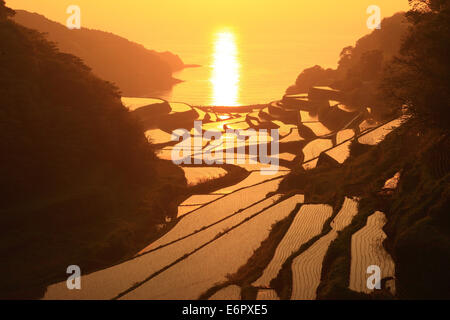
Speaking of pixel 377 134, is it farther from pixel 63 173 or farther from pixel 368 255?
pixel 63 173

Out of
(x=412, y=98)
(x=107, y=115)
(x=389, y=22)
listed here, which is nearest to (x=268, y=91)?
(x=389, y=22)

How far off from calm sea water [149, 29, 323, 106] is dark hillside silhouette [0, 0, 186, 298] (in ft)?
94.1

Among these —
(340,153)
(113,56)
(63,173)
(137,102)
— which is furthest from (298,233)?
(113,56)

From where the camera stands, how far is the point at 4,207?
547 inches

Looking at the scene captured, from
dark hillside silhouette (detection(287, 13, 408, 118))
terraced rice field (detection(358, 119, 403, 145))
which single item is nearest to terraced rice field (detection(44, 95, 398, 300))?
terraced rice field (detection(358, 119, 403, 145))

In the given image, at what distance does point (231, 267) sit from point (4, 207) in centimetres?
724

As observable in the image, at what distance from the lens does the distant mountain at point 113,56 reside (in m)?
58.2

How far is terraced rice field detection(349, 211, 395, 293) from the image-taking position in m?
8.67

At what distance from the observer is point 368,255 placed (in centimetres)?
965

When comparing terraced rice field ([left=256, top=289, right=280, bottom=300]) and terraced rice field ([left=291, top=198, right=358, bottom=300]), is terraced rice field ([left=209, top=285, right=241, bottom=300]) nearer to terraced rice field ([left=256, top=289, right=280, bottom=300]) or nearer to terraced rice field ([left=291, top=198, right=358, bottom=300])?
terraced rice field ([left=256, top=289, right=280, bottom=300])

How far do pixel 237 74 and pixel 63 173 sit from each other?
5438cm

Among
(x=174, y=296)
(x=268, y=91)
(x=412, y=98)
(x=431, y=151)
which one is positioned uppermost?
(x=268, y=91)

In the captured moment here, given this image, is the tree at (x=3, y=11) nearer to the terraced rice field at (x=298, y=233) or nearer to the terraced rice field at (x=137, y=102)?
the terraced rice field at (x=298, y=233)
